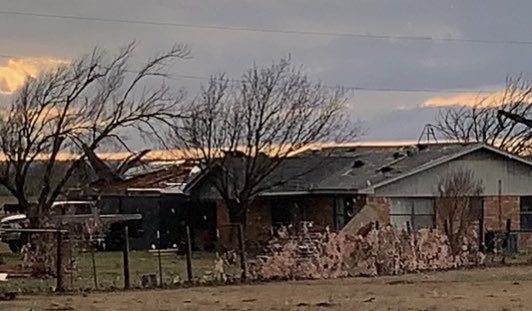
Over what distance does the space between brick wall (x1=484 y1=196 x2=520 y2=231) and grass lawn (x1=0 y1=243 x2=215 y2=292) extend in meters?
10.7

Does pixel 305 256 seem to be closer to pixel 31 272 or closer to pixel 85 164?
pixel 31 272

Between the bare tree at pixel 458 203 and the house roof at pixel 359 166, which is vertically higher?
the house roof at pixel 359 166

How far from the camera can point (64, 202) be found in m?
49.7

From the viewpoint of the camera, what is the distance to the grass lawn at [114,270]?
26609 mm

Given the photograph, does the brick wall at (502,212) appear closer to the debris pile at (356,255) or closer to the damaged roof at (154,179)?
the debris pile at (356,255)

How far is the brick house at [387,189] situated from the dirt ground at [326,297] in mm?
16357

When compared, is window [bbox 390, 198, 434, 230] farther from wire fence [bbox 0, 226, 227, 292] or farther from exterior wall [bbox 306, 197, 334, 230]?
wire fence [bbox 0, 226, 227, 292]

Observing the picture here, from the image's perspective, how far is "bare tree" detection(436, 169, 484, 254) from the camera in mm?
34062

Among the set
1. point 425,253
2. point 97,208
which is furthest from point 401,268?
point 97,208

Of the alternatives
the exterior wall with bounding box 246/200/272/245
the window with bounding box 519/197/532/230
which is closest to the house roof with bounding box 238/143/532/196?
the exterior wall with bounding box 246/200/272/245

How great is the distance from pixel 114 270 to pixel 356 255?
7672 mm

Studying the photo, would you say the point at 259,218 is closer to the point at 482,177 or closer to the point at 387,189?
the point at 387,189

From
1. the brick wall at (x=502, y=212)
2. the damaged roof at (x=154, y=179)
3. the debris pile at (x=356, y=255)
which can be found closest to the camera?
the debris pile at (x=356, y=255)

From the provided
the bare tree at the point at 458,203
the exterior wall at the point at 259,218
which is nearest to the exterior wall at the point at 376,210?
the bare tree at the point at 458,203
